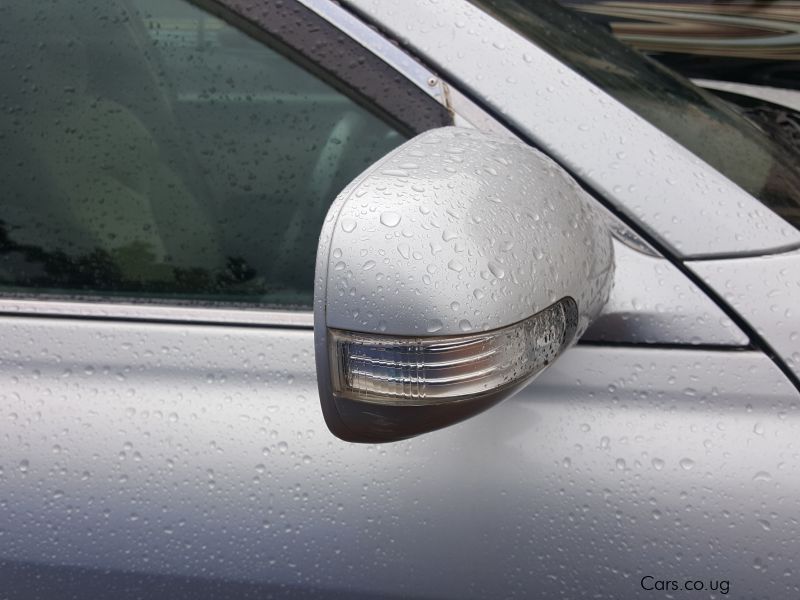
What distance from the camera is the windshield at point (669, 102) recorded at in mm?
1369

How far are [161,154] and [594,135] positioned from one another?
602 mm

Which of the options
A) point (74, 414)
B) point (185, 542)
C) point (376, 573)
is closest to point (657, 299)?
point (376, 573)

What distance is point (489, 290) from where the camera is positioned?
0.97 meters

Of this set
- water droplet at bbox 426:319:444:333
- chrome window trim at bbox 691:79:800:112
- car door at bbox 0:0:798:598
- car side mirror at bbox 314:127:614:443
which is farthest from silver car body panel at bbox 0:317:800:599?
chrome window trim at bbox 691:79:800:112

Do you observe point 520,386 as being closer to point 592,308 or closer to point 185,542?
point 592,308

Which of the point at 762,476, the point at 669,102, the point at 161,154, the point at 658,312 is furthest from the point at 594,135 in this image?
the point at 161,154

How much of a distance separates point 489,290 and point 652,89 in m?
0.73

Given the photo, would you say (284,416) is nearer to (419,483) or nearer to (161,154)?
(419,483)

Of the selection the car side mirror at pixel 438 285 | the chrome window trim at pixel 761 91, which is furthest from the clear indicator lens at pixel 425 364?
the chrome window trim at pixel 761 91

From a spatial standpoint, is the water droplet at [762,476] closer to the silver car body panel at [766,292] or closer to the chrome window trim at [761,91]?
the silver car body panel at [766,292]

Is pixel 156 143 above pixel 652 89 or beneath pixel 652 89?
beneath

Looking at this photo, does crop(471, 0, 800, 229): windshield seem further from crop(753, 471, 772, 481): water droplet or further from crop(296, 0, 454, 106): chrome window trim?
crop(753, 471, 772, 481): water droplet

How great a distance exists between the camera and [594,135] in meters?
1.25

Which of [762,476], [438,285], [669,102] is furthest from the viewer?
[669,102]
